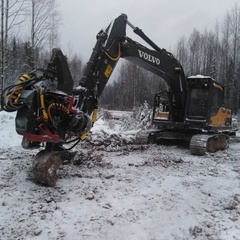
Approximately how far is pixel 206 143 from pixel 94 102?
12.3ft

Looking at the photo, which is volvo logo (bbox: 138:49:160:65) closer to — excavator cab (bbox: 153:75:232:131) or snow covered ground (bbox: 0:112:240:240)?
excavator cab (bbox: 153:75:232:131)

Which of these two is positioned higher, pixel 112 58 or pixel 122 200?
pixel 112 58

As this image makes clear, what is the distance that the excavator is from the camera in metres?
4.84

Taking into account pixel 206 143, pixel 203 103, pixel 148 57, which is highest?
pixel 148 57

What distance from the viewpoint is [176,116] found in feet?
32.7

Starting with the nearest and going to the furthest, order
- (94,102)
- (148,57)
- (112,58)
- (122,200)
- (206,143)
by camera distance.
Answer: (122,200) → (94,102) → (112,58) → (148,57) → (206,143)

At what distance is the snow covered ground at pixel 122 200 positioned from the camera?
3.63 m

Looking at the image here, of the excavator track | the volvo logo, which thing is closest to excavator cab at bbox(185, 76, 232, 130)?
the excavator track

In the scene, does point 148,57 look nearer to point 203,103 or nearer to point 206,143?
point 203,103

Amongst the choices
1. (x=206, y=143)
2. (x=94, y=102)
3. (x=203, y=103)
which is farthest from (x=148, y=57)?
(x=206, y=143)

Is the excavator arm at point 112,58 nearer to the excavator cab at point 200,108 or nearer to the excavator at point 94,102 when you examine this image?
the excavator at point 94,102

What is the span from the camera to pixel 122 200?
454 cm

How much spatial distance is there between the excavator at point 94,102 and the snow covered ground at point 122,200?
48 cm

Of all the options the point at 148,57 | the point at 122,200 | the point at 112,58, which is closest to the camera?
the point at 122,200
